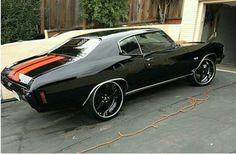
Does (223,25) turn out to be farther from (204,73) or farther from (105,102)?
(105,102)

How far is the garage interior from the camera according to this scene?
1163 cm

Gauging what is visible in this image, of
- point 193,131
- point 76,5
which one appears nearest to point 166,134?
point 193,131

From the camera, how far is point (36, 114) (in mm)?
6074

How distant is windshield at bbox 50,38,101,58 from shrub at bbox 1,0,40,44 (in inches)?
124

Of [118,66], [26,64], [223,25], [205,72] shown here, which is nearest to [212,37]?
[223,25]

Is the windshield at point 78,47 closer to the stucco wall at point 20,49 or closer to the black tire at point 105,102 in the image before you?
the black tire at point 105,102

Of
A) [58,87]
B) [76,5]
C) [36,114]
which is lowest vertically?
[36,114]

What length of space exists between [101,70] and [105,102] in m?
0.58

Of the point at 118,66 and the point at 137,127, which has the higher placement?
the point at 118,66

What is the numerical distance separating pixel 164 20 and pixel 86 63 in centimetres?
727

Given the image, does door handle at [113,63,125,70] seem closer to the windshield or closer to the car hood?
the windshield

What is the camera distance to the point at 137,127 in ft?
17.0

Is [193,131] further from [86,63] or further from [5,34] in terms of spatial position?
[5,34]

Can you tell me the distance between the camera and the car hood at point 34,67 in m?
5.10
